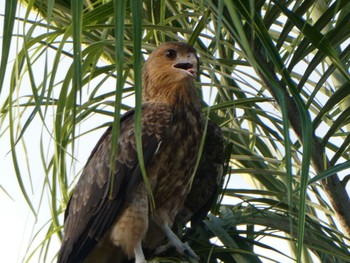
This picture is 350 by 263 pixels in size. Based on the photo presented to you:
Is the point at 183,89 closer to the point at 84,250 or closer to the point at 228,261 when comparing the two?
Result: the point at 84,250

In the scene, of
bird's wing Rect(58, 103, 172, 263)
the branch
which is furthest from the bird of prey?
the branch

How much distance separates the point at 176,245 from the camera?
375 centimetres

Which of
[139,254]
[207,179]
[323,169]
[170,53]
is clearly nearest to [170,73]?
[170,53]

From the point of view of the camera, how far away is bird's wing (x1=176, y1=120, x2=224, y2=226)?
4168mm

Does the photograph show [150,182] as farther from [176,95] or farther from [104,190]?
[176,95]

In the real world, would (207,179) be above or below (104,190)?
above

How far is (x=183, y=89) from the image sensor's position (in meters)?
4.35

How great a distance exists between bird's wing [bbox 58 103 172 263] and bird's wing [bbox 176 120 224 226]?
0.80 ft

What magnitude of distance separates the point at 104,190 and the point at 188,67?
2.60ft

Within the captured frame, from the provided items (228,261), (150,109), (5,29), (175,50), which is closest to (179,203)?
(150,109)

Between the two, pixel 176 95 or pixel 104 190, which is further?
pixel 176 95

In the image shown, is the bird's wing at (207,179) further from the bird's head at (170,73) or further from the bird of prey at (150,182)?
the bird's head at (170,73)

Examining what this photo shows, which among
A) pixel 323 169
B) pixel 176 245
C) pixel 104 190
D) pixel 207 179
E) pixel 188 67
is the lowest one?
pixel 176 245

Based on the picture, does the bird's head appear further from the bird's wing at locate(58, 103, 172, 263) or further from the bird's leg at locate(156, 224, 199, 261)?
the bird's leg at locate(156, 224, 199, 261)
